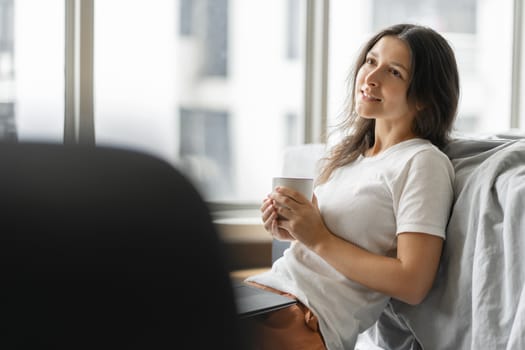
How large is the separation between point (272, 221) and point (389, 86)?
0.36 metres

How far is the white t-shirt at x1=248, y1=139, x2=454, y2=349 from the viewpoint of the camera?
119cm

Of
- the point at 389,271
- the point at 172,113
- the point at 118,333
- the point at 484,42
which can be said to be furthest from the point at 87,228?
the point at 484,42

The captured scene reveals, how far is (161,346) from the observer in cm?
37

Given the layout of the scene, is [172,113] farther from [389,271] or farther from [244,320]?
[244,320]

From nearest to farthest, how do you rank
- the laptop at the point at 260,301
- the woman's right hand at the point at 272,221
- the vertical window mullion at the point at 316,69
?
1. the laptop at the point at 260,301
2. the woman's right hand at the point at 272,221
3. the vertical window mullion at the point at 316,69

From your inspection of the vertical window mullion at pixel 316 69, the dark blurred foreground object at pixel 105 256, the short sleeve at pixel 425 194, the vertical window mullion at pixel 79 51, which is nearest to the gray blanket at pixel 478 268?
the short sleeve at pixel 425 194

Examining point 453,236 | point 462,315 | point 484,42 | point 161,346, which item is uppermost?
point 484,42

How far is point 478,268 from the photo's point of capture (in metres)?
1.11

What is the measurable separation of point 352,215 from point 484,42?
8.16 ft

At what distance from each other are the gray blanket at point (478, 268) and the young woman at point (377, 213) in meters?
0.05

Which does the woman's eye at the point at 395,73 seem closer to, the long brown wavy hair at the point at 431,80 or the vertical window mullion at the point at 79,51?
the long brown wavy hair at the point at 431,80

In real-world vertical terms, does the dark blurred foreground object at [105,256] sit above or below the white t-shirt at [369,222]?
above

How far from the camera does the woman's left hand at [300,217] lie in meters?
1.24

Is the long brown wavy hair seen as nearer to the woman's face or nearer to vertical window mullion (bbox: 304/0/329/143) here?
the woman's face
